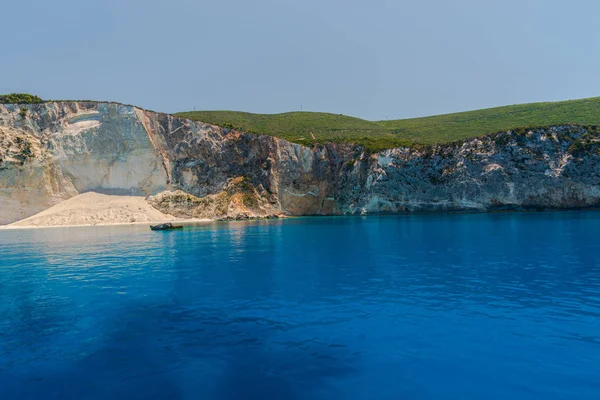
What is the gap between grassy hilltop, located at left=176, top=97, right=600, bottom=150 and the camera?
289 feet

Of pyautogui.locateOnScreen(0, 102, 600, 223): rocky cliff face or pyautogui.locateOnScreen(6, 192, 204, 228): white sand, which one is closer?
pyautogui.locateOnScreen(6, 192, 204, 228): white sand

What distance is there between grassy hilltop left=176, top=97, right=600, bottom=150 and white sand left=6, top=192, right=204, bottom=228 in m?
26.7

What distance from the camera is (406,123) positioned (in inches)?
4798

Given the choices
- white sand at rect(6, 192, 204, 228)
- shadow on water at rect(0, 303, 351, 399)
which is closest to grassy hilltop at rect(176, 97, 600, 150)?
white sand at rect(6, 192, 204, 228)

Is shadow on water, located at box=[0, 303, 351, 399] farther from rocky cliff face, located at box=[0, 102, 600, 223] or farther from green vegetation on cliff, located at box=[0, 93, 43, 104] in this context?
green vegetation on cliff, located at box=[0, 93, 43, 104]

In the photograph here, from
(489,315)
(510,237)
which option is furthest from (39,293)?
(510,237)

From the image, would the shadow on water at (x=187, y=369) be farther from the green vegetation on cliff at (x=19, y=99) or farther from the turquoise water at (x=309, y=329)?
the green vegetation on cliff at (x=19, y=99)

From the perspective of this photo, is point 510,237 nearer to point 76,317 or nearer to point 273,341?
point 273,341

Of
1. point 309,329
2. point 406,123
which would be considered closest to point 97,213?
point 309,329

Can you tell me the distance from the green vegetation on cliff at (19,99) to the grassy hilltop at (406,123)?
3316 cm

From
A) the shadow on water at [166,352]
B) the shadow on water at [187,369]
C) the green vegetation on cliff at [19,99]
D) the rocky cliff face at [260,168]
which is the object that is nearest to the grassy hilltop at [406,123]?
the rocky cliff face at [260,168]

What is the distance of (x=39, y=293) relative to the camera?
55.0 ft

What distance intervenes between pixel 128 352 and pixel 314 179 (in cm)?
7498

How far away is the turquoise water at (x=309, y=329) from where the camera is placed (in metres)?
8.11
